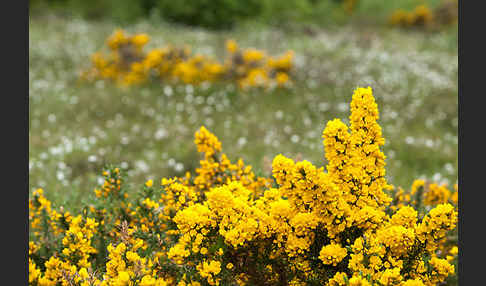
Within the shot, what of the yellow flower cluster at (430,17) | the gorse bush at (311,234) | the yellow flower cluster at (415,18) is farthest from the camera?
the yellow flower cluster at (415,18)

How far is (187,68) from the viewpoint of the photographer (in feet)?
35.1

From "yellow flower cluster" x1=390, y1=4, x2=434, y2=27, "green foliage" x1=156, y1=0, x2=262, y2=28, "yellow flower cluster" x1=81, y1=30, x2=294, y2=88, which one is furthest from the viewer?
"yellow flower cluster" x1=390, y1=4, x2=434, y2=27

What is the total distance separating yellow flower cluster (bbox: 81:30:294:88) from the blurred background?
23 centimetres

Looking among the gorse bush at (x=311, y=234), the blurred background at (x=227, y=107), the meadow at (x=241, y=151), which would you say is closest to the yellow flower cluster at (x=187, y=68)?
the meadow at (x=241, y=151)

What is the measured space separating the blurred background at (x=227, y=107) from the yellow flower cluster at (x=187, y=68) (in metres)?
0.23

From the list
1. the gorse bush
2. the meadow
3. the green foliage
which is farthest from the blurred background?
the gorse bush

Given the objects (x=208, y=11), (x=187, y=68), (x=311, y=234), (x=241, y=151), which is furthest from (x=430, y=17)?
(x=311, y=234)

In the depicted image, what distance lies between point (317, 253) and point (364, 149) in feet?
2.64

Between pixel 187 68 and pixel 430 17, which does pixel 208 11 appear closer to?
pixel 187 68

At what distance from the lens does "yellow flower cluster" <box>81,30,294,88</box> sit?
422 inches

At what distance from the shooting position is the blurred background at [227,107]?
7.60 meters

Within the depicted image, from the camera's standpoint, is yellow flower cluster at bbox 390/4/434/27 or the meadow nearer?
the meadow

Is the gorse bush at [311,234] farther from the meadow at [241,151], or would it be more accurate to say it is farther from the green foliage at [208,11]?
the green foliage at [208,11]

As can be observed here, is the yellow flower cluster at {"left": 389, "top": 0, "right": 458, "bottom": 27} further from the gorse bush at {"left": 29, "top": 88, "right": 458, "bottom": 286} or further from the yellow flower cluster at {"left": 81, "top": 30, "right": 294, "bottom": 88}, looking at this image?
the gorse bush at {"left": 29, "top": 88, "right": 458, "bottom": 286}
